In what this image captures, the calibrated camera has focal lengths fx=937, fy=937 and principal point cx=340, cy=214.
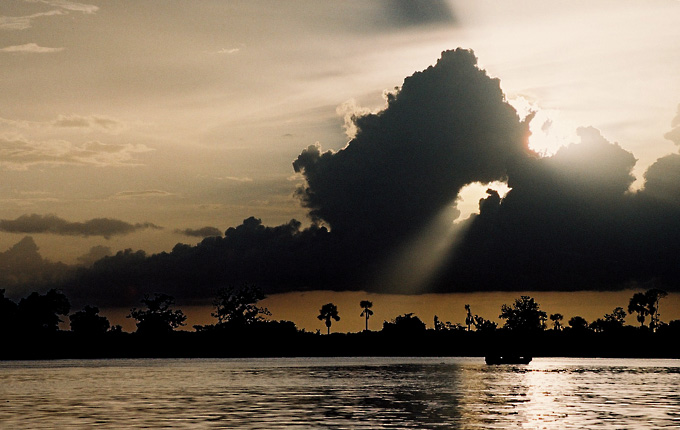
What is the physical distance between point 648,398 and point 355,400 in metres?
32.8

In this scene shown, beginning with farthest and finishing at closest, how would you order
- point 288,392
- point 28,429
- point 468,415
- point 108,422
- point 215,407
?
point 288,392 < point 215,407 < point 468,415 < point 108,422 < point 28,429

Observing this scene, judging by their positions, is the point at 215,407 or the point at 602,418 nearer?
the point at 602,418

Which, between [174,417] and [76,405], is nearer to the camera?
[174,417]

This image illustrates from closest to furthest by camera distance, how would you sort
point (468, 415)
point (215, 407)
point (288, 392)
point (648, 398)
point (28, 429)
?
point (28, 429) → point (468, 415) → point (215, 407) → point (648, 398) → point (288, 392)

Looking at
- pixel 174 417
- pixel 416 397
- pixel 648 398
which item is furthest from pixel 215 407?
pixel 648 398

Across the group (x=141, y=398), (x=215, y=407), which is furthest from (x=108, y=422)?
(x=141, y=398)

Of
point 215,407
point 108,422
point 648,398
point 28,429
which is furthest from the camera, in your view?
point 648,398

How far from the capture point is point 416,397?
4390 inches

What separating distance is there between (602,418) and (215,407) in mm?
36871

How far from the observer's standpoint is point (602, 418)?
80438 mm

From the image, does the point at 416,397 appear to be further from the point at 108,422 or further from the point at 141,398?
the point at 108,422

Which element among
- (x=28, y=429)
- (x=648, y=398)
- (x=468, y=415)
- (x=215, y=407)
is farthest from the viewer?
(x=648, y=398)

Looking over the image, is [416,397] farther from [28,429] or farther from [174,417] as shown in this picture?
[28,429]

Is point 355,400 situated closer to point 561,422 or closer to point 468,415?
point 468,415
